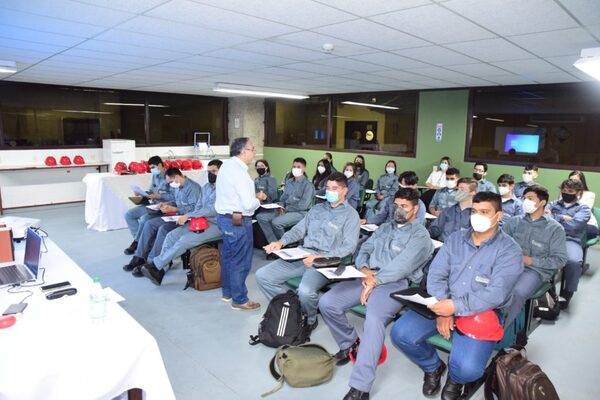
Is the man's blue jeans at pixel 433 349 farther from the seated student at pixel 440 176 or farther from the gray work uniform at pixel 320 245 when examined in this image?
the seated student at pixel 440 176

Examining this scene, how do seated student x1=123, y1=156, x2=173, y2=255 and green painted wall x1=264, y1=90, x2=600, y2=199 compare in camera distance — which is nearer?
seated student x1=123, y1=156, x2=173, y2=255

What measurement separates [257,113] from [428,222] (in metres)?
7.55

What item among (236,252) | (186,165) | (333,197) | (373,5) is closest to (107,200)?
(186,165)

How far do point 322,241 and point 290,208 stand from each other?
2.38 m

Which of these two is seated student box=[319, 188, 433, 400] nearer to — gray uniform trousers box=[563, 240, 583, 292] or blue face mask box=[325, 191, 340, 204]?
blue face mask box=[325, 191, 340, 204]

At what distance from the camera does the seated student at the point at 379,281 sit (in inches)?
108

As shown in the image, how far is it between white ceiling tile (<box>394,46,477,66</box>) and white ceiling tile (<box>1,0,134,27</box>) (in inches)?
110

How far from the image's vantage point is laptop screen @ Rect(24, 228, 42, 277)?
8.92ft

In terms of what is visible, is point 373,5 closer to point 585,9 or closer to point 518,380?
point 585,9

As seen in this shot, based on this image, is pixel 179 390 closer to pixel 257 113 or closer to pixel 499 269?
pixel 499 269

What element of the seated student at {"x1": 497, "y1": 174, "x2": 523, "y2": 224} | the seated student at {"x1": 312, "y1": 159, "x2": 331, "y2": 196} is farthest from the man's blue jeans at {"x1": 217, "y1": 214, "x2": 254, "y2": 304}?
the seated student at {"x1": 312, "y1": 159, "x2": 331, "y2": 196}

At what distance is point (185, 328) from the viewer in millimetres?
3586

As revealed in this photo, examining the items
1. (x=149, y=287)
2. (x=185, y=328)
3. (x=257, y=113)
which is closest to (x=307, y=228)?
(x=185, y=328)

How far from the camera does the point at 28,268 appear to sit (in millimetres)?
2869
